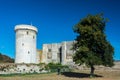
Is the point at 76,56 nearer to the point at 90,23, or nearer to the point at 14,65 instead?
the point at 90,23

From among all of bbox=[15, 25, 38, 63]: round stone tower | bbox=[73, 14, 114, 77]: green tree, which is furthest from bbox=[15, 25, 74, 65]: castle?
bbox=[73, 14, 114, 77]: green tree

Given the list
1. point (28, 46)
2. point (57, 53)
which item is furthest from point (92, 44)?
point (57, 53)

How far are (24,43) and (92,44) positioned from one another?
20909 millimetres

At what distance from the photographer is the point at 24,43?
64750mm

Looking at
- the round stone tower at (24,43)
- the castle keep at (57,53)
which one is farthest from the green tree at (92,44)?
the castle keep at (57,53)

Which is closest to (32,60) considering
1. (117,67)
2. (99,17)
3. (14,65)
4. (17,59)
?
(17,59)

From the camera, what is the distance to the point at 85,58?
47.0 meters

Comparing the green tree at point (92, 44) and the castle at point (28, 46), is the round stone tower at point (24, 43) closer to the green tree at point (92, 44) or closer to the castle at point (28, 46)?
the castle at point (28, 46)

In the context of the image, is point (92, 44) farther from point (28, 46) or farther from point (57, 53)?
point (57, 53)

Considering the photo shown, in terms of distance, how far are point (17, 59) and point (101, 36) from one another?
23.8m

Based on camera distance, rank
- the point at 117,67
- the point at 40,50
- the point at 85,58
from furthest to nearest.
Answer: the point at 40,50
the point at 117,67
the point at 85,58

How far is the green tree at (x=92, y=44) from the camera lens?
154 ft

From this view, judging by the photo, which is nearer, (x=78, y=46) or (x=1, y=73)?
(x=78, y=46)

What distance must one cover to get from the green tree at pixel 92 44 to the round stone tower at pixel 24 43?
17.9 m
